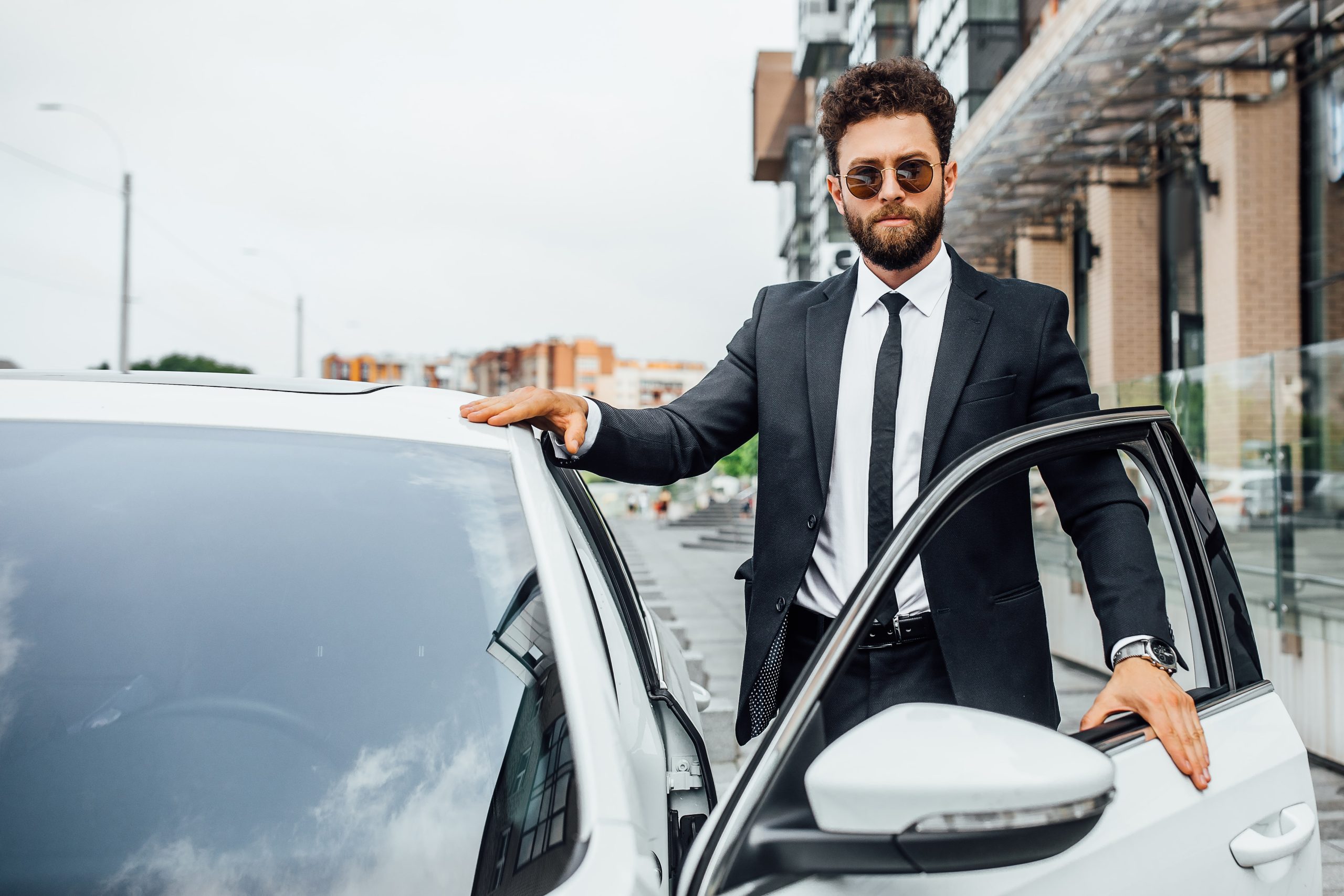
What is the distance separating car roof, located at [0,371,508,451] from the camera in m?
1.39

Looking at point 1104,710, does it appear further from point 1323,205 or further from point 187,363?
point 187,363

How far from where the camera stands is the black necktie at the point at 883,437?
1690 millimetres

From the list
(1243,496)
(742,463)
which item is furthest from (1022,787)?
(742,463)

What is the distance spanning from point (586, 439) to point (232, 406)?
52cm

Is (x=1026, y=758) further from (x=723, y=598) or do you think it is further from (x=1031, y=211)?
(x=1031, y=211)

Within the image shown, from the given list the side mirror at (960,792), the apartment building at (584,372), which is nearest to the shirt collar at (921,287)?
the side mirror at (960,792)

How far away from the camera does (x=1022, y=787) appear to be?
0.93 metres

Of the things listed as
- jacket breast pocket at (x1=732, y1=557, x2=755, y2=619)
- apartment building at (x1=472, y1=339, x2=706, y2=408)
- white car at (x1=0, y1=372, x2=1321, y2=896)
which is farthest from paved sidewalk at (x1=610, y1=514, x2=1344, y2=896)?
apartment building at (x1=472, y1=339, x2=706, y2=408)

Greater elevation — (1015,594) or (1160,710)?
(1015,594)

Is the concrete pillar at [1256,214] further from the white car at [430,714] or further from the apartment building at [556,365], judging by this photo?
the apartment building at [556,365]

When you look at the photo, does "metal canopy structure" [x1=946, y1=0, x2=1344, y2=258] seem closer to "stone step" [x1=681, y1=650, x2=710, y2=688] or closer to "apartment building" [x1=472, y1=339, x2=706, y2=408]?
"stone step" [x1=681, y1=650, x2=710, y2=688]

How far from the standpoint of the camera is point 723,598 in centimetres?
1323

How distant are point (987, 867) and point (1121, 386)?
21.7ft

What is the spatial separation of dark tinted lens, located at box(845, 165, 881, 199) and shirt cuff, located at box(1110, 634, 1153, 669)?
2.60 ft
